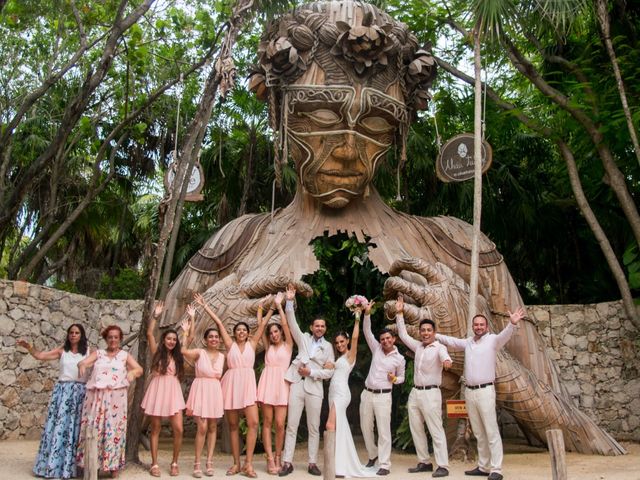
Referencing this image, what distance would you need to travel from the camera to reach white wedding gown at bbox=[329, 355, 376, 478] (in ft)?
21.7

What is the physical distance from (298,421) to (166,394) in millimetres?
1224

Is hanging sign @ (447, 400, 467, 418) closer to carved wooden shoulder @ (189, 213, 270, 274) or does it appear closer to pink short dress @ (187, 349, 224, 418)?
pink short dress @ (187, 349, 224, 418)

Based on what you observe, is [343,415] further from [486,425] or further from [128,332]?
[128,332]

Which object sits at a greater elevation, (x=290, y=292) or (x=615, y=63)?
(x=615, y=63)

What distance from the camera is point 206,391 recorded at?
6.68 m

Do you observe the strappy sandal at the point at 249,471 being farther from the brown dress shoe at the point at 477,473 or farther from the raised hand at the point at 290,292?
the brown dress shoe at the point at 477,473

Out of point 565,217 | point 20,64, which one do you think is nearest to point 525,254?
point 565,217

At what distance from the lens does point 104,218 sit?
46.7 feet

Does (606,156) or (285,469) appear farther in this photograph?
(606,156)

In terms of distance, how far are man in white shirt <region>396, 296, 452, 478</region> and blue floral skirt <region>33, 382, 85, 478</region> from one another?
9.82 ft

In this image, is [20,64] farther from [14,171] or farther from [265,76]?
[265,76]

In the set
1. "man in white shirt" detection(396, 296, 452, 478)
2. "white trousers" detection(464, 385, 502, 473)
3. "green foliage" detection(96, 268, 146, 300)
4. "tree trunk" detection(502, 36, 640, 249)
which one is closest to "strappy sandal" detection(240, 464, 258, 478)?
"man in white shirt" detection(396, 296, 452, 478)

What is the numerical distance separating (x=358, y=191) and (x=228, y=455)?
11.0 ft

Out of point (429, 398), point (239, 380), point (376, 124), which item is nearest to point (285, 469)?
point (239, 380)
